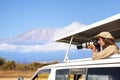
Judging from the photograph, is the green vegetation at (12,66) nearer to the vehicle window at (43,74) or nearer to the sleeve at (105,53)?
the vehicle window at (43,74)

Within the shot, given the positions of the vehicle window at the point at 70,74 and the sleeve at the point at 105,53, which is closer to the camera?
the sleeve at the point at 105,53

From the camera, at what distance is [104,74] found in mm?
5906

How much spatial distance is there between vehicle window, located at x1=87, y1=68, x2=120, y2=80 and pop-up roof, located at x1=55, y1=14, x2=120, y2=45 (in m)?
1.11

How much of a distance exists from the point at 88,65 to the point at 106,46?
2.03ft

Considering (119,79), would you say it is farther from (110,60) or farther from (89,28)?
(89,28)

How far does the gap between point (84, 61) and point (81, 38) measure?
2.31 meters

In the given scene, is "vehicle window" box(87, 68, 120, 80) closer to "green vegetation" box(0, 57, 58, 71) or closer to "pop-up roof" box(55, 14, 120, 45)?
"pop-up roof" box(55, 14, 120, 45)

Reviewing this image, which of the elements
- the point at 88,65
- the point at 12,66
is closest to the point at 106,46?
the point at 88,65

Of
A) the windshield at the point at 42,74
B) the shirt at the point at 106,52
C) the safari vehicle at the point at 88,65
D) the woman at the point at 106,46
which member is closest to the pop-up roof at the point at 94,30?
the safari vehicle at the point at 88,65

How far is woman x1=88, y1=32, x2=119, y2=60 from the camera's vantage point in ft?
21.0

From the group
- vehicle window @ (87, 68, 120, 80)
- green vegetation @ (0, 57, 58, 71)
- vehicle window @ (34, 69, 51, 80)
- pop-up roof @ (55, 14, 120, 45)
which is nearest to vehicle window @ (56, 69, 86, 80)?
vehicle window @ (87, 68, 120, 80)

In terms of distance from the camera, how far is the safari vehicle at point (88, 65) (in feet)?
19.0

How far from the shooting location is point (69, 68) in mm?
7180

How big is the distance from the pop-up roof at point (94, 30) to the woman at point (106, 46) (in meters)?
0.33
